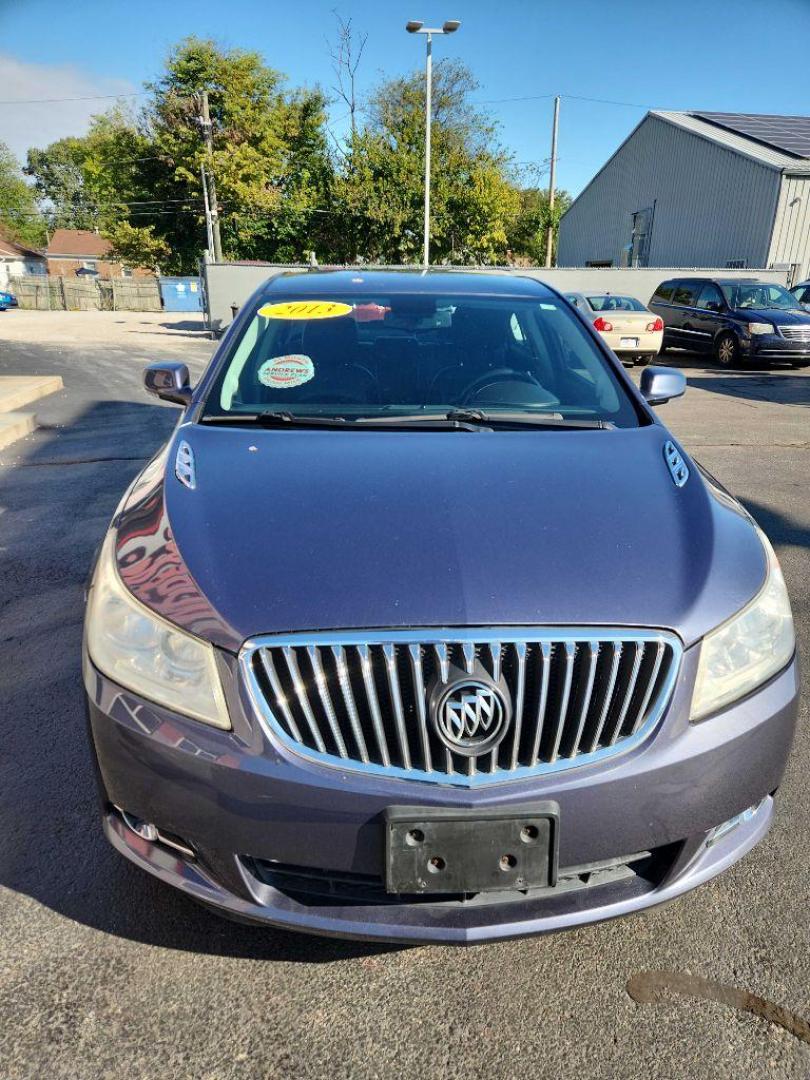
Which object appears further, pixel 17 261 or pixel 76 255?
pixel 76 255

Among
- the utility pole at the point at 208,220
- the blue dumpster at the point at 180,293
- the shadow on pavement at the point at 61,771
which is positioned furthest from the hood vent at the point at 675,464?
the blue dumpster at the point at 180,293

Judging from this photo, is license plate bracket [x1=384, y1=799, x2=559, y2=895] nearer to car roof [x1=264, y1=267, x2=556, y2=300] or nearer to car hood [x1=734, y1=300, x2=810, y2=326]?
car roof [x1=264, y1=267, x2=556, y2=300]

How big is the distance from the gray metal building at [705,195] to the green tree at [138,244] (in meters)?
22.6

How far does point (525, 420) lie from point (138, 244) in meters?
43.5

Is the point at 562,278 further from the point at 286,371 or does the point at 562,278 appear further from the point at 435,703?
the point at 435,703

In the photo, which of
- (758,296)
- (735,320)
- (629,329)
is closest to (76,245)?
(629,329)

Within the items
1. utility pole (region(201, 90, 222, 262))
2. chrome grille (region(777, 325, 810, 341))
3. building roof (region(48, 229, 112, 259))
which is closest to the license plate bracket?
chrome grille (region(777, 325, 810, 341))

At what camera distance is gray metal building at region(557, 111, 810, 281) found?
22906mm

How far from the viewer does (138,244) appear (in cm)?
4069

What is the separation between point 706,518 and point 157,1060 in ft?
6.07

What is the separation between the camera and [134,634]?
175 centimetres

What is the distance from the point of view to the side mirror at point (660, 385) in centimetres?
322

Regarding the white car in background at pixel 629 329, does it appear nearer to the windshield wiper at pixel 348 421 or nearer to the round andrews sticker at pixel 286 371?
the round andrews sticker at pixel 286 371

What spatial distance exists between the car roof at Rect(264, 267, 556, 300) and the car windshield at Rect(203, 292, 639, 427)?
2.6 inches
